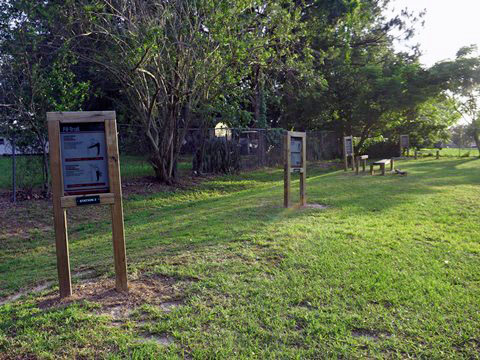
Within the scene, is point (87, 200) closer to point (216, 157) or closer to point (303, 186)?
point (303, 186)

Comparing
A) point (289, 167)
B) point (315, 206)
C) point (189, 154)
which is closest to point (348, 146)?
point (189, 154)

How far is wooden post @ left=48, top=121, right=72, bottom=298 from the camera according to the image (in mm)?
3850

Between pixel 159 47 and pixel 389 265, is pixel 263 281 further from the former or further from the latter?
pixel 159 47

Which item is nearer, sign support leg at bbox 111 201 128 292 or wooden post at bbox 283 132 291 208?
sign support leg at bbox 111 201 128 292

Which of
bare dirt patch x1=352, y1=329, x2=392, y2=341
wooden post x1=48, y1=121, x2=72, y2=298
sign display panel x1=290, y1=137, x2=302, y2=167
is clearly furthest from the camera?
sign display panel x1=290, y1=137, x2=302, y2=167

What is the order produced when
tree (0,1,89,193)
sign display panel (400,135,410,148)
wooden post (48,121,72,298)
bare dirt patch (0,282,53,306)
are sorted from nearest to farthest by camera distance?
wooden post (48,121,72,298)
bare dirt patch (0,282,53,306)
tree (0,1,89,193)
sign display panel (400,135,410,148)

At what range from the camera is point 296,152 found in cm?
865

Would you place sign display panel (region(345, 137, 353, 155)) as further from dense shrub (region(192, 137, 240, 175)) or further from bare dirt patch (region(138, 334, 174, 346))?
bare dirt patch (region(138, 334, 174, 346))

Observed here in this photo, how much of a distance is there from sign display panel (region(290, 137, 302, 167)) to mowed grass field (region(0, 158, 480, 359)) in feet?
4.27

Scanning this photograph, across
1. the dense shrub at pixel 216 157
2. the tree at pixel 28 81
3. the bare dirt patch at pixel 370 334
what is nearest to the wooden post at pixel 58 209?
the bare dirt patch at pixel 370 334

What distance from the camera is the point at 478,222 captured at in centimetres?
691

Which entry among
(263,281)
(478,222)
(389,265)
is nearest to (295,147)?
(478,222)

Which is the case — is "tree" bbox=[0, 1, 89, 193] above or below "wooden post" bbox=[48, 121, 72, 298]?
above

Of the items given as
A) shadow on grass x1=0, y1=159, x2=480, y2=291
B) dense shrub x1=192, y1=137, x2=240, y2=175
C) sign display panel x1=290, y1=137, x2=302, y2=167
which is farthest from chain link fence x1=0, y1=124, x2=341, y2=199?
shadow on grass x1=0, y1=159, x2=480, y2=291
